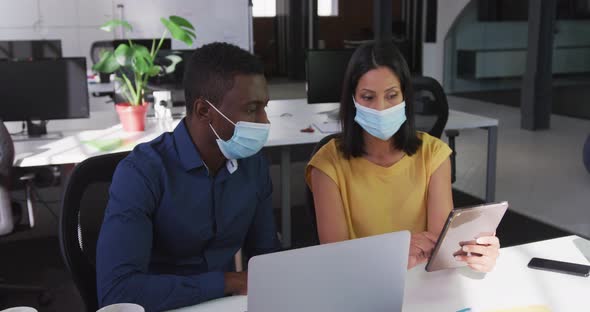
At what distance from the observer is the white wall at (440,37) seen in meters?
9.50

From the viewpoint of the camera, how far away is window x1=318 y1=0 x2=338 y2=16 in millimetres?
12313

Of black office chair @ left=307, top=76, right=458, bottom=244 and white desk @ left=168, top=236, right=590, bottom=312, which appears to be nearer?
white desk @ left=168, top=236, right=590, bottom=312

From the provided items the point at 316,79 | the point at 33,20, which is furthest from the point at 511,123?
the point at 33,20

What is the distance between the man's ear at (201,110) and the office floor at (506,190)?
1764mm

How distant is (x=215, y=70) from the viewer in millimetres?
1570

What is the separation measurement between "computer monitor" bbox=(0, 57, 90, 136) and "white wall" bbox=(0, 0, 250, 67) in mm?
4614

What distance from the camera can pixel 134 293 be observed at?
1.40 m

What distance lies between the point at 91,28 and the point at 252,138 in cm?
692

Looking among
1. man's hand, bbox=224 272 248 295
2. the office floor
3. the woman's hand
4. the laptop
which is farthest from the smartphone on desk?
the office floor

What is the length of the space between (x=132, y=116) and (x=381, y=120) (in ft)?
6.29

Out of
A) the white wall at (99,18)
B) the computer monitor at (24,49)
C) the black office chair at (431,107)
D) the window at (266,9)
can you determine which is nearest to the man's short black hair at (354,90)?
the black office chair at (431,107)

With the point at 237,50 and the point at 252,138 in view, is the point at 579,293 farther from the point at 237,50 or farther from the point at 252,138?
the point at 237,50

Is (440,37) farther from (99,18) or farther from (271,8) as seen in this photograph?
(99,18)

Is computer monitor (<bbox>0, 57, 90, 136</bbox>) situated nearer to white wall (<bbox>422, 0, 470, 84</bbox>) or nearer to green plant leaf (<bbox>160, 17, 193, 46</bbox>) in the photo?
green plant leaf (<bbox>160, 17, 193, 46</bbox>)
